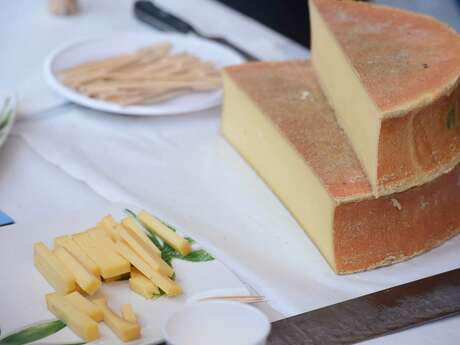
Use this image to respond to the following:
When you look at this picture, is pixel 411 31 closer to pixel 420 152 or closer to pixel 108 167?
pixel 420 152

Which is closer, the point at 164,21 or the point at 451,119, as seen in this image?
the point at 451,119

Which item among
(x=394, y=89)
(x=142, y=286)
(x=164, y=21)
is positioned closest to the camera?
(x=142, y=286)

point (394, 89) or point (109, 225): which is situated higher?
point (394, 89)

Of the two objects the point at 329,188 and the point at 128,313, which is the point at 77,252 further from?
the point at 329,188

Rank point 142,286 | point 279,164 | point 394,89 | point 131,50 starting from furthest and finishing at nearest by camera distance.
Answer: point 131,50, point 279,164, point 394,89, point 142,286

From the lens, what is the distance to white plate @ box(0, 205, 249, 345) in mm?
827

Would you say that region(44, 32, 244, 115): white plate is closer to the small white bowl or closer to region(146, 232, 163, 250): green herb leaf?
region(146, 232, 163, 250): green herb leaf

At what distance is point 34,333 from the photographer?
82cm

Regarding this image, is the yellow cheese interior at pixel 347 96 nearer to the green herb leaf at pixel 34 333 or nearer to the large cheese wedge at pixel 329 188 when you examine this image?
the large cheese wedge at pixel 329 188

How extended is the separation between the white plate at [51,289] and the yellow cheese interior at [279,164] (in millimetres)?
162

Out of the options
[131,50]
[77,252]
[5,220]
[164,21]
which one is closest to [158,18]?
[164,21]

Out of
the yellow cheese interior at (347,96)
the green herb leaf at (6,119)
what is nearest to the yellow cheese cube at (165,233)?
the yellow cheese interior at (347,96)

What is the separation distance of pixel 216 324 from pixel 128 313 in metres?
0.12

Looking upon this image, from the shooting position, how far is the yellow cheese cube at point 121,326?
Answer: 80 cm
